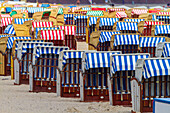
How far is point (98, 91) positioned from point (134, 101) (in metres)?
2.22

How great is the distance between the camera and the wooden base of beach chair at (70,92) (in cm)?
1593

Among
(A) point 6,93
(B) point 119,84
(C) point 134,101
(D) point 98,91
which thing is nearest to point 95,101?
(D) point 98,91

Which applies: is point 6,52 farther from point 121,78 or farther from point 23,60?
point 121,78

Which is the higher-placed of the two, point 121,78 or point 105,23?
point 105,23

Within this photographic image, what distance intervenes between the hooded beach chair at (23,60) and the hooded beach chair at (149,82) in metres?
7.01

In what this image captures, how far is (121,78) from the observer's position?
1419cm

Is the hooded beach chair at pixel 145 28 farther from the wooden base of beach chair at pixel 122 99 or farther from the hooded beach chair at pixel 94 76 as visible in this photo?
the wooden base of beach chair at pixel 122 99

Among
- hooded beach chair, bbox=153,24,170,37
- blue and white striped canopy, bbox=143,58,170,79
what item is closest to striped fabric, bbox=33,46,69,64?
blue and white striped canopy, bbox=143,58,170,79

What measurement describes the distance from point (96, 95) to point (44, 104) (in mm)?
1476

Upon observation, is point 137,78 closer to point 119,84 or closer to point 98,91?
point 119,84

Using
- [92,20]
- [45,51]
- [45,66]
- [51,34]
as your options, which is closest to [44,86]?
[45,66]

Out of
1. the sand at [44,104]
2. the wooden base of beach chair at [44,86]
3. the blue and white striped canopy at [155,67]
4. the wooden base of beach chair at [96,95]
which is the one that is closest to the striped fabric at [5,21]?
the sand at [44,104]

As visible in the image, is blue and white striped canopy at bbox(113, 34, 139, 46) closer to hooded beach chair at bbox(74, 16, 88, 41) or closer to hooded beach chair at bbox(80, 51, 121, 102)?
hooded beach chair at bbox(80, 51, 121, 102)

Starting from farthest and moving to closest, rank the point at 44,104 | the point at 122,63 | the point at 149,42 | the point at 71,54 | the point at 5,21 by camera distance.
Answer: the point at 5,21 < the point at 149,42 < the point at 71,54 < the point at 44,104 < the point at 122,63
